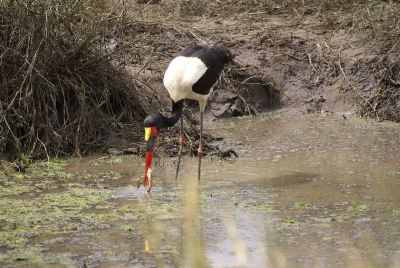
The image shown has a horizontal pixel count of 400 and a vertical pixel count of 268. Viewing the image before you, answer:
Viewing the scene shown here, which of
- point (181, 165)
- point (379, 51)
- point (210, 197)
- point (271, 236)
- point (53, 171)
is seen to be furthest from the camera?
point (379, 51)

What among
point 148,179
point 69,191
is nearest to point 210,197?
point 148,179

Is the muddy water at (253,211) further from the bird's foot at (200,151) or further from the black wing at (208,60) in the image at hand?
the black wing at (208,60)

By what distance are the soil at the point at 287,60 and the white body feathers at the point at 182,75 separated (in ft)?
5.88

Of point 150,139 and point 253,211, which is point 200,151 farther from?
point 253,211

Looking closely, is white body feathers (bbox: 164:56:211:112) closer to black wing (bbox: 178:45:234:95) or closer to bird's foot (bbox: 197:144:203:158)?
black wing (bbox: 178:45:234:95)

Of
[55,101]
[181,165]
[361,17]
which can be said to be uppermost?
[361,17]

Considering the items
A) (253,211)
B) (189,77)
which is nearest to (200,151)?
(189,77)

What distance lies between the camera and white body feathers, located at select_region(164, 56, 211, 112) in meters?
5.97

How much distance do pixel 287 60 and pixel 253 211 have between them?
14.7ft

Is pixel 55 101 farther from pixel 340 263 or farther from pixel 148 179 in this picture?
pixel 340 263

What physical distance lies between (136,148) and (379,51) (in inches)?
136

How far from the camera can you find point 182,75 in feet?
19.6

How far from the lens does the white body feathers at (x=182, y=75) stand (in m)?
5.97

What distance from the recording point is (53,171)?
584 cm
